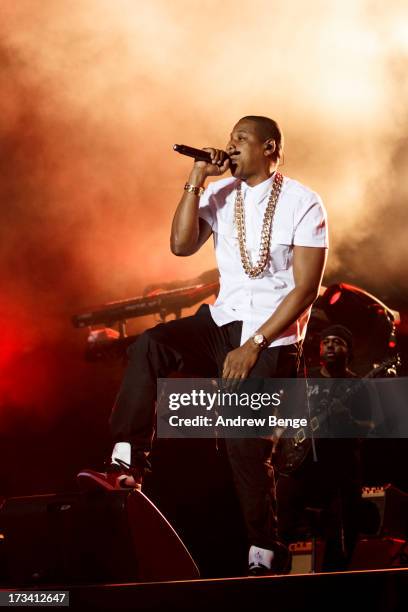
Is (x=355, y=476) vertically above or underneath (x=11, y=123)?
underneath

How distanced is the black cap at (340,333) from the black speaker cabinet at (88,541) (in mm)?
2537

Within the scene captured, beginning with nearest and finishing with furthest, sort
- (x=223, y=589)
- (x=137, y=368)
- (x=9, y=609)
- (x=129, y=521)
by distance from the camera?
(x=9, y=609) < (x=223, y=589) < (x=129, y=521) < (x=137, y=368)

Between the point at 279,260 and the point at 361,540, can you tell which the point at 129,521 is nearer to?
the point at 279,260

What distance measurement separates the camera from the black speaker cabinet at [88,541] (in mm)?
2076

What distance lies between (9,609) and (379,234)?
12.5 ft

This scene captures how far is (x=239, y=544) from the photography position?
371 centimetres

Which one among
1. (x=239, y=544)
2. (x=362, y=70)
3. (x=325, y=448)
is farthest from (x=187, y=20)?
(x=239, y=544)

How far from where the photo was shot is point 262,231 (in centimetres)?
250

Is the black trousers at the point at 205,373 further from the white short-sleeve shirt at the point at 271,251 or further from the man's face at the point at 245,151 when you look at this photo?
the man's face at the point at 245,151

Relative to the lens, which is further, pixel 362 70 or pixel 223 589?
pixel 362 70

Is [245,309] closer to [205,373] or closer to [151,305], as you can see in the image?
[205,373]

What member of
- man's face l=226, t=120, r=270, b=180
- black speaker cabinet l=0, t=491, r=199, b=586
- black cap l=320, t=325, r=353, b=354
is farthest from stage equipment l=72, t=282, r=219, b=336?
black speaker cabinet l=0, t=491, r=199, b=586

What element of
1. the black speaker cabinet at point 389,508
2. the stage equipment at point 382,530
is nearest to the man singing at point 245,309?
the stage equipment at point 382,530

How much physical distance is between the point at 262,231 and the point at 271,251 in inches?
3.2
